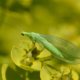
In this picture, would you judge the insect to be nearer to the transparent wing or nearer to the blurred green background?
A: the transparent wing

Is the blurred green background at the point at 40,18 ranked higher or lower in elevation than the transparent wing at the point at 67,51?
lower

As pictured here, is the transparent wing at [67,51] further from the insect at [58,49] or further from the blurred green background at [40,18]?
the blurred green background at [40,18]

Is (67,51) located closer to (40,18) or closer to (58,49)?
(58,49)

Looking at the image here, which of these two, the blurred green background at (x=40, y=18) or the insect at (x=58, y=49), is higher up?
the insect at (x=58, y=49)

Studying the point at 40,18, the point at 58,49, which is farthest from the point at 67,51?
the point at 40,18

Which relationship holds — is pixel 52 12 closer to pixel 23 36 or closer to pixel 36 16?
pixel 36 16

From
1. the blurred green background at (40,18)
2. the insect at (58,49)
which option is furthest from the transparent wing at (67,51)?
the blurred green background at (40,18)

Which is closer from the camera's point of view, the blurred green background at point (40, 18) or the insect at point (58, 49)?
the insect at point (58, 49)

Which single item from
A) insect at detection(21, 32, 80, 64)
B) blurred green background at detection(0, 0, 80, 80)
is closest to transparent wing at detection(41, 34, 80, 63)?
insect at detection(21, 32, 80, 64)

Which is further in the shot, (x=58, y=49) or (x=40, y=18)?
(x=40, y=18)
